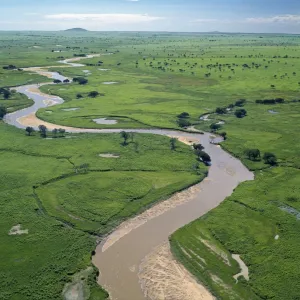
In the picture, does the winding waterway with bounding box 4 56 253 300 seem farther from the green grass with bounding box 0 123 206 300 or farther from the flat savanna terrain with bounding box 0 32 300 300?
the green grass with bounding box 0 123 206 300

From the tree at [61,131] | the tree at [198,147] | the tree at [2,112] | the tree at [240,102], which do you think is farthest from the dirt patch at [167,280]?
the tree at [240,102]

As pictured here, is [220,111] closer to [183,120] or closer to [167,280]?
[183,120]

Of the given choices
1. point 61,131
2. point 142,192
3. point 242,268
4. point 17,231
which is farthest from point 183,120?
point 242,268

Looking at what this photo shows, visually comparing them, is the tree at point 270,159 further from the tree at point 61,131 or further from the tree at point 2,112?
the tree at point 2,112

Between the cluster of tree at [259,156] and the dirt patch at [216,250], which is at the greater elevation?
the cluster of tree at [259,156]

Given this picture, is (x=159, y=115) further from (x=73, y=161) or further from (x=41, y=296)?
(x=41, y=296)

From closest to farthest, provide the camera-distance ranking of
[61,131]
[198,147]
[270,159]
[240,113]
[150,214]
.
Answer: [150,214] → [270,159] → [198,147] → [61,131] → [240,113]

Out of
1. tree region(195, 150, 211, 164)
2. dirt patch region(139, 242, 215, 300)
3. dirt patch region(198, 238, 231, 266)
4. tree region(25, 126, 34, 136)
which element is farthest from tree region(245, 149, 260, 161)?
tree region(25, 126, 34, 136)
